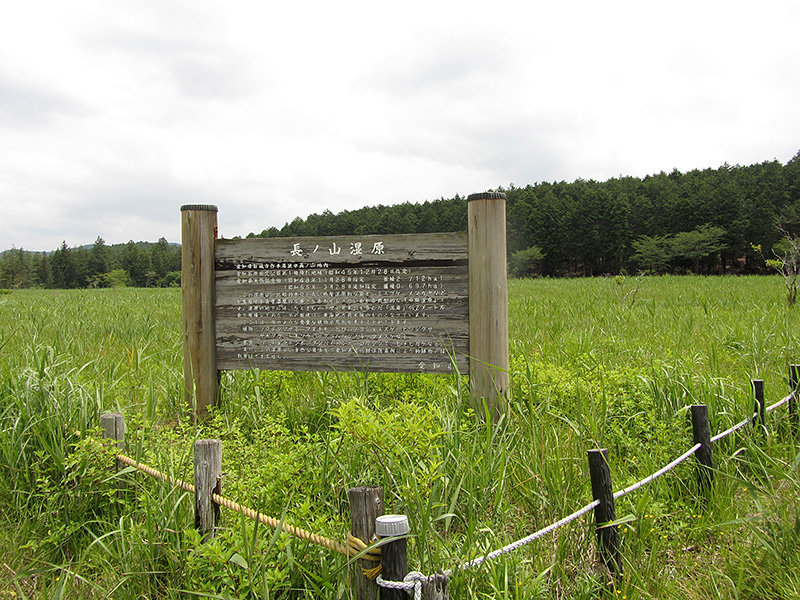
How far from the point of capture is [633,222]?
187ft

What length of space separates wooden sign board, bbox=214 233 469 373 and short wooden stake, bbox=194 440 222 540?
1717 mm

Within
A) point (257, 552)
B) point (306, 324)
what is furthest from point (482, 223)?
point (257, 552)

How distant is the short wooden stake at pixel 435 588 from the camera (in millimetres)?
1254

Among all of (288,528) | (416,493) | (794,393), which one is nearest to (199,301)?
(288,528)

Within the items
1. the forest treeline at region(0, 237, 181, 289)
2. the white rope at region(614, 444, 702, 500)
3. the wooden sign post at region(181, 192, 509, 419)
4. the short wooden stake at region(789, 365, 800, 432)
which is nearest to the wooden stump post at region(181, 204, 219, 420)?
the wooden sign post at region(181, 192, 509, 419)

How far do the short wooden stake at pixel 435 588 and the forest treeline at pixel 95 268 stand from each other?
84.4m

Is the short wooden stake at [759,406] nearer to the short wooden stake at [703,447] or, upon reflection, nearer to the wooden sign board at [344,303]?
the short wooden stake at [703,447]

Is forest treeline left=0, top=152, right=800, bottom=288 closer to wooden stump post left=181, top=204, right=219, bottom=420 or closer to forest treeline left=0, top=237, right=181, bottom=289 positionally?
forest treeline left=0, top=237, right=181, bottom=289

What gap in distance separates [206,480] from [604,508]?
58.1 inches

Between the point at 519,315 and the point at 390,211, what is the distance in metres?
67.5

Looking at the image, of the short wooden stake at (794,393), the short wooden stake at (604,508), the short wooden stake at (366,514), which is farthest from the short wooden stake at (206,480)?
the short wooden stake at (794,393)

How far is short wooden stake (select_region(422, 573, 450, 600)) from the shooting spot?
49.4 inches

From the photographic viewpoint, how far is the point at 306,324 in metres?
3.57

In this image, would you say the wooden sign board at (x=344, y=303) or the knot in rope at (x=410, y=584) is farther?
the wooden sign board at (x=344, y=303)
